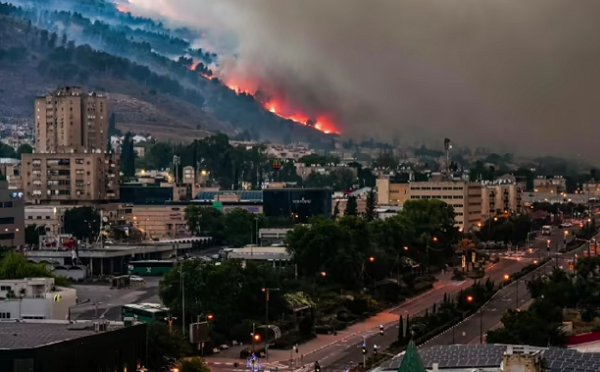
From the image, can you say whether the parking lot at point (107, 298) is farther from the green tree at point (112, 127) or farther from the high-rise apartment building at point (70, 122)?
the green tree at point (112, 127)

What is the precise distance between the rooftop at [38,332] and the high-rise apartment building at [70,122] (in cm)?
4729

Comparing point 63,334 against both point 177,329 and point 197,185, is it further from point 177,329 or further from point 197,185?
point 197,185

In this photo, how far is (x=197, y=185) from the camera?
8300 cm

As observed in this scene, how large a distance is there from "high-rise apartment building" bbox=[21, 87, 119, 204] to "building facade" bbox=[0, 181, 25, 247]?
584 inches

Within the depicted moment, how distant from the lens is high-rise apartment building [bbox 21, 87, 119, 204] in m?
63.7

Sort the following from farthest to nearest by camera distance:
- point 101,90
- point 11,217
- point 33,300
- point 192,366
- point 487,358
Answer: point 101,90, point 11,217, point 33,300, point 192,366, point 487,358

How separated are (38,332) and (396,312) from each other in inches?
602

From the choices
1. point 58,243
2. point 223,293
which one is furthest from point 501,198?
point 223,293

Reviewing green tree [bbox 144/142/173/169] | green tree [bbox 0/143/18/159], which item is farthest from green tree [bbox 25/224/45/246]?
green tree [bbox 144/142/173/169]

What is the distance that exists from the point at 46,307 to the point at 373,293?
502 inches

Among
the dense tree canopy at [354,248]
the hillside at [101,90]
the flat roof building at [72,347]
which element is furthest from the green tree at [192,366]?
the hillside at [101,90]

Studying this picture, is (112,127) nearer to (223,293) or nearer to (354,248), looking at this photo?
(354,248)

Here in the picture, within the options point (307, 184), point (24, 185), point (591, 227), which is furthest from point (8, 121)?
point (591, 227)

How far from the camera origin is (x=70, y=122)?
236 feet
